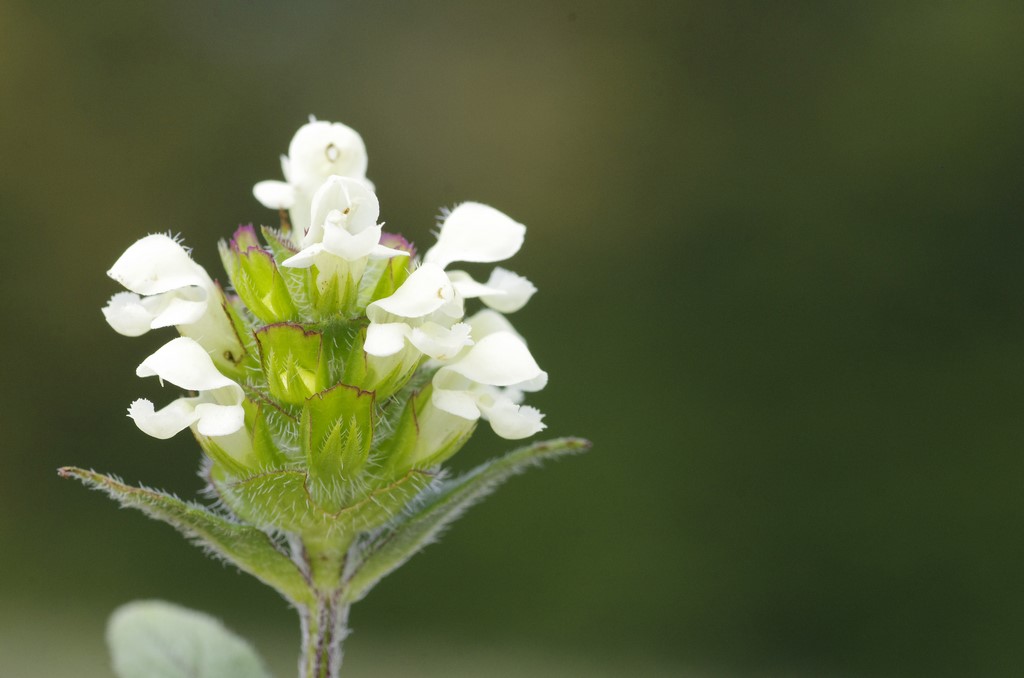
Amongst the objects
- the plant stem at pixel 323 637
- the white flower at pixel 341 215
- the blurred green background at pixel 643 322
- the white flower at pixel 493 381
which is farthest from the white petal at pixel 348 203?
the blurred green background at pixel 643 322

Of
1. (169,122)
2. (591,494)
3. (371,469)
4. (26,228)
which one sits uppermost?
(169,122)

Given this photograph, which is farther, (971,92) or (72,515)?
(72,515)

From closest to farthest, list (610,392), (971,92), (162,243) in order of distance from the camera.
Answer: (162,243) → (971,92) → (610,392)

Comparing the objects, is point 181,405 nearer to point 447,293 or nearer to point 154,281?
point 154,281

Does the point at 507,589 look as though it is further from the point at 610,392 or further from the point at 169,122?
the point at 169,122

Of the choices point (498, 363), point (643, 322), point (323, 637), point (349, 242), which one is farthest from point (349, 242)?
point (643, 322)

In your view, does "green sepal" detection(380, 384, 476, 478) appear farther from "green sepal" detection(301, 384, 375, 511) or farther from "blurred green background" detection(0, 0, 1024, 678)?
"blurred green background" detection(0, 0, 1024, 678)

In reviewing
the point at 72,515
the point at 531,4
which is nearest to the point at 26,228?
the point at 72,515
